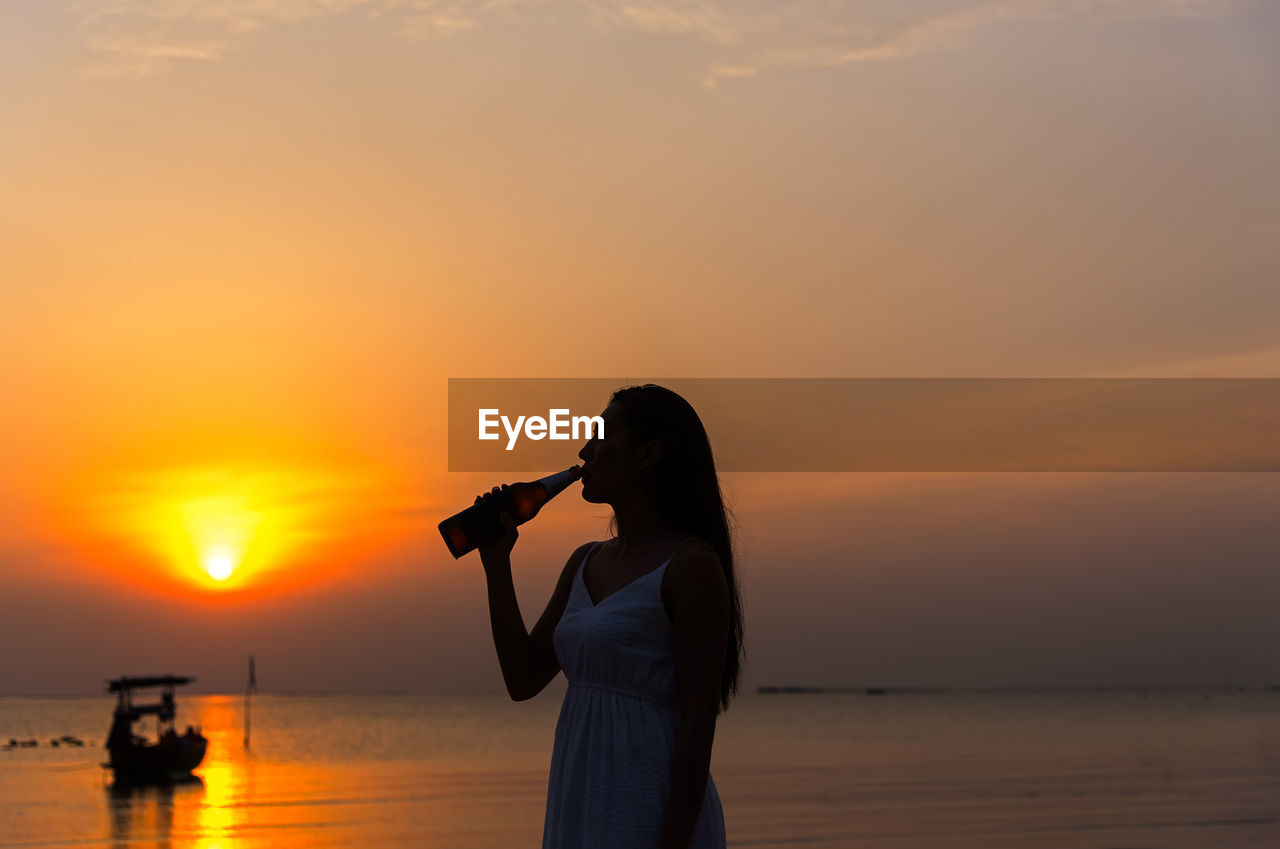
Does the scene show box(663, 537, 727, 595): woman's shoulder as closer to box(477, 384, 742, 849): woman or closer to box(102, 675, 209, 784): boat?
box(477, 384, 742, 849): woman

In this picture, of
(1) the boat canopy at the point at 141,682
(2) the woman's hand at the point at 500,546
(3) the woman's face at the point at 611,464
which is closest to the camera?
(3) the woman's face at the point at 611,464

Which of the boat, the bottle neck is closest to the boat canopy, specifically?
the boat

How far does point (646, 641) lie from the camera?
2.32m

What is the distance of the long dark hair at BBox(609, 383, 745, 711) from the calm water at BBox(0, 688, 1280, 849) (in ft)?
94.4

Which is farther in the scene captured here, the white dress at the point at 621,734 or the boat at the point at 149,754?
the boat at the point at 149,754

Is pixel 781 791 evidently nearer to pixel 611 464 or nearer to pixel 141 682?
pixel 141 682

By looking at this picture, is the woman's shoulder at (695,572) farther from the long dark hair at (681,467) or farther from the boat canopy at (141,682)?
the boat canopy at (141,682)

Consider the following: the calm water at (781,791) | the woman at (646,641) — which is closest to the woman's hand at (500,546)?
the woman at (646,641)

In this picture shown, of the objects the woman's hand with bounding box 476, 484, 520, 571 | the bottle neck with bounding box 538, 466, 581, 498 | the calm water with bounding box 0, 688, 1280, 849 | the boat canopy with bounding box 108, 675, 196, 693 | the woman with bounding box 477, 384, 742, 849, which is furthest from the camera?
the boat canopy with bounding box 108, 675, 196, 693

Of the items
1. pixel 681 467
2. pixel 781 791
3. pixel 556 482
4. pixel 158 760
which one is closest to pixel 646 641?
pixel 681 467

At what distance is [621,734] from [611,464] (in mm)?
477

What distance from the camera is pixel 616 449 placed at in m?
2.40

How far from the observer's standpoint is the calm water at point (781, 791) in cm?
3319

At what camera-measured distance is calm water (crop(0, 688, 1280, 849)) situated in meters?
33.2
